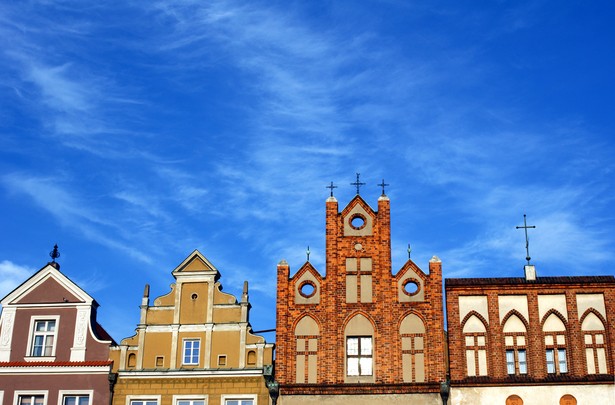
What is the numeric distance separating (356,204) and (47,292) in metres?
14.5

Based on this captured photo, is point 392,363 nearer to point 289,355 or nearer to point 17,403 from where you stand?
point 289,355

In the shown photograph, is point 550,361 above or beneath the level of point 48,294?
beneath

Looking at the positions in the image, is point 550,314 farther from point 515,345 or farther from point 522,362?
point 522,362

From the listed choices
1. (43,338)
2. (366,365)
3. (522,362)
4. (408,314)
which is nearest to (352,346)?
(366,365)

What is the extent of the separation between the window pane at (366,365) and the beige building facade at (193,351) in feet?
12.9

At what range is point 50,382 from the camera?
46.8 m

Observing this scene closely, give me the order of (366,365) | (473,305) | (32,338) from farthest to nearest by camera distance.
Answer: (32,338), (473,305), (366,365)

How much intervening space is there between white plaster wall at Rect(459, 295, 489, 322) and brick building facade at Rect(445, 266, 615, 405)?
0.14 ft

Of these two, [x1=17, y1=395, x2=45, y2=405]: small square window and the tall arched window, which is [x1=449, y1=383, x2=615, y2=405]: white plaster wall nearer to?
the tall arched window

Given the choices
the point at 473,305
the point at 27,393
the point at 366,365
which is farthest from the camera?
the point at 27,393

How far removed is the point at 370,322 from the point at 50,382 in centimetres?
1407

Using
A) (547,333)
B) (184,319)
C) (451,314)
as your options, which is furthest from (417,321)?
(184,319)

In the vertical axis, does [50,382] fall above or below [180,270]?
below

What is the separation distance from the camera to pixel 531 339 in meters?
45.4
